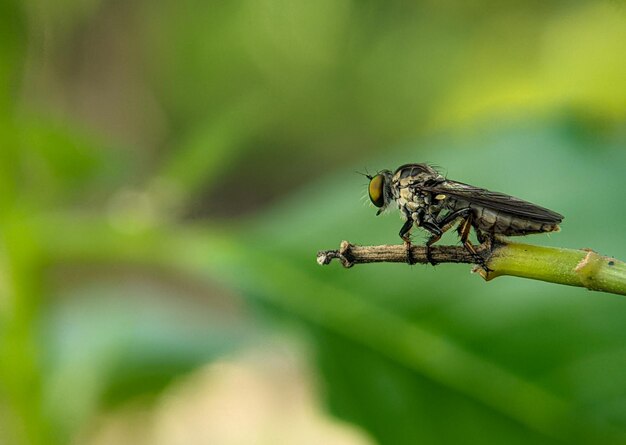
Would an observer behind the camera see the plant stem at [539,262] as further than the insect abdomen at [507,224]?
No

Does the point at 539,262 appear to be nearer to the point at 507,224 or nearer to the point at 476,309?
the point at 507,224

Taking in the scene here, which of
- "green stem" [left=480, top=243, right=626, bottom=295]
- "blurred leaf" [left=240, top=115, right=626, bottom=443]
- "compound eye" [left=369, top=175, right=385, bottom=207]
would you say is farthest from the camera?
"blurred leaf" [left=240, top=115, right=626, bottom=443]

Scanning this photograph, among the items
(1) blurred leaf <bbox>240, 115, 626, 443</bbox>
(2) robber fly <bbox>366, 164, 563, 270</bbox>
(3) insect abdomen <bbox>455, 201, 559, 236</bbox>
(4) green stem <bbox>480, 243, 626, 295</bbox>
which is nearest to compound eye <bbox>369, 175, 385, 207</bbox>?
(2) robber fly <bbox>366, 164, 563, 270</bbox>

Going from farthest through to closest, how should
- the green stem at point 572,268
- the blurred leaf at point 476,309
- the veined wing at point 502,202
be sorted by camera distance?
the blurred leaf at point 476,309 < the veined wing at point 502,202 < the green stem at point 572,268

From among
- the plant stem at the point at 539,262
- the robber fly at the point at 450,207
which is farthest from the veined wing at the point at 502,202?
the plant stem at the point at 539,262

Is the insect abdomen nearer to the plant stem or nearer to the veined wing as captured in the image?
the veined wing

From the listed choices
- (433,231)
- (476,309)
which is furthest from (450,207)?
(476,309)

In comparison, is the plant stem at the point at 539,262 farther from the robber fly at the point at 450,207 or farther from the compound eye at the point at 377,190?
the compound eye at the point at 377,190

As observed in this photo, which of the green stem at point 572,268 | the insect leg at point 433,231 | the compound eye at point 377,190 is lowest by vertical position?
the green stem at point 572,268
